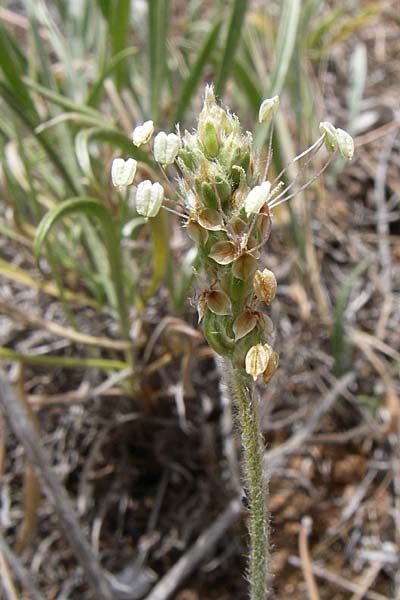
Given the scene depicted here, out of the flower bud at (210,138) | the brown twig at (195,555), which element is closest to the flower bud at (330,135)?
the flower bud at (210,138)

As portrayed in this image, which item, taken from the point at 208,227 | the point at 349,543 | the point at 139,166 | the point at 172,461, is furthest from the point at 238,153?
the point at 349,543

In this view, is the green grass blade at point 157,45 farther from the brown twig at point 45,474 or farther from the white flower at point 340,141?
the white flower at point 340,141

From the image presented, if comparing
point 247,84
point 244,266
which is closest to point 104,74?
point 247,84

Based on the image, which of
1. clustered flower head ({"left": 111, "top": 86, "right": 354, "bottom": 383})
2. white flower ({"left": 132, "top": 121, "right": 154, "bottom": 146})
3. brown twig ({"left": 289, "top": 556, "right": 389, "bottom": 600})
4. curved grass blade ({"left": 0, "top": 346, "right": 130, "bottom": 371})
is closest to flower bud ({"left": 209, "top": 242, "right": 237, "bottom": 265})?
clustered flower head ({"left": 111, "top": 86, "right": 354, "bottom": 383})

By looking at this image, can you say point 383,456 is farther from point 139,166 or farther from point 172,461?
point 139,166

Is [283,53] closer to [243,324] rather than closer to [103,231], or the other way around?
[103,231]

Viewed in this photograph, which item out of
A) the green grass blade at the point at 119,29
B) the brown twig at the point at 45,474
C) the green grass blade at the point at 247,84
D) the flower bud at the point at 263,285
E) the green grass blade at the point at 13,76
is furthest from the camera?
the green grass blade at the point at 247,84

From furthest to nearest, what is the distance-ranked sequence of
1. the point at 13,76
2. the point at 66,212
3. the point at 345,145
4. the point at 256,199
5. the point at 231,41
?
the point at 231,41 → the point at 13,76 → the point at 66,212 → the point at 345,145 → the point at 256,199
